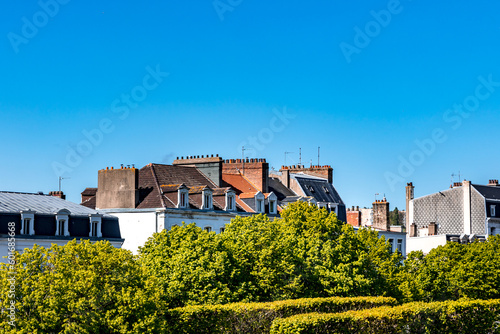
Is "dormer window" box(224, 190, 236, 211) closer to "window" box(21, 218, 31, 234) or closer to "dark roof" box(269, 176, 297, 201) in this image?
"dark roof" box(269, 176, 297, 201)

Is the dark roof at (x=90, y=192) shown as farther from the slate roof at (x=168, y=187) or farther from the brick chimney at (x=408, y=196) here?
the brick chimney at (x=408, y=196)

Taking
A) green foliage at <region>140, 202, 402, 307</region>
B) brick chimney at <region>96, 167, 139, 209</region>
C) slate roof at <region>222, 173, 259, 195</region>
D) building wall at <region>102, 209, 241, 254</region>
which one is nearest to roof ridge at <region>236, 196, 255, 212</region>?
slate roof at <region>222, 173, 259, 195</region>

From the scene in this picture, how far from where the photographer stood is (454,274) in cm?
5866

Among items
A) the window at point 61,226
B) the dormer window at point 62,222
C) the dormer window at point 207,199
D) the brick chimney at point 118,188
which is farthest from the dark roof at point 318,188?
the window at point 61,226

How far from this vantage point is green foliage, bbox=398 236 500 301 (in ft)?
188

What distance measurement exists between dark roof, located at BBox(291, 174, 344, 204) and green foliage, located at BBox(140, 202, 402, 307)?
2591 centimetres

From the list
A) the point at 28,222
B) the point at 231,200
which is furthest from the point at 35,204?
the point at 231,200

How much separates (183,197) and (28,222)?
44.5 feet

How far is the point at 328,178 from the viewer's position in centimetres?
8688

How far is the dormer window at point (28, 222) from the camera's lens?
51812 millimetres

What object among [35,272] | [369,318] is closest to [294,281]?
[369,318]

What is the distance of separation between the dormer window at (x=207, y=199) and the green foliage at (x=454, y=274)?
15.9 m

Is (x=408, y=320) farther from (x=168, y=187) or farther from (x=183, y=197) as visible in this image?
(x=168, y=187)

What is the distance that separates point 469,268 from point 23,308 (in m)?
35.4
